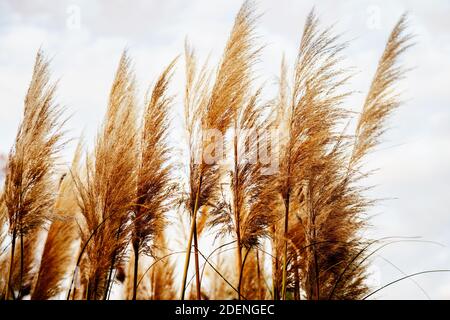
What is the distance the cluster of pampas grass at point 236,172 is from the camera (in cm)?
313

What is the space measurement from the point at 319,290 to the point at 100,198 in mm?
1394

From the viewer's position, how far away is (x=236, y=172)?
313 cm

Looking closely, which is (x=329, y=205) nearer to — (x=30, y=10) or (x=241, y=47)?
(x=241, y=47)

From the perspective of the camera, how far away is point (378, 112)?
339 cm

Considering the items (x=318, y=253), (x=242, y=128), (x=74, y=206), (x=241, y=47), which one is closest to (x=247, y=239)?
(x=318, y=253)

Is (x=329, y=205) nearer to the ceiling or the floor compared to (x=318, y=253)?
nearer to the ceiling

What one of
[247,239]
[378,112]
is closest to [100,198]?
[247,239]

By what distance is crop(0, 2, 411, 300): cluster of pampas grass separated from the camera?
313 centimetres

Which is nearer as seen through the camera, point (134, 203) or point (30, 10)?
point (134, 203)

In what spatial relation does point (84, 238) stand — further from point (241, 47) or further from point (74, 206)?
point (241, 47)
